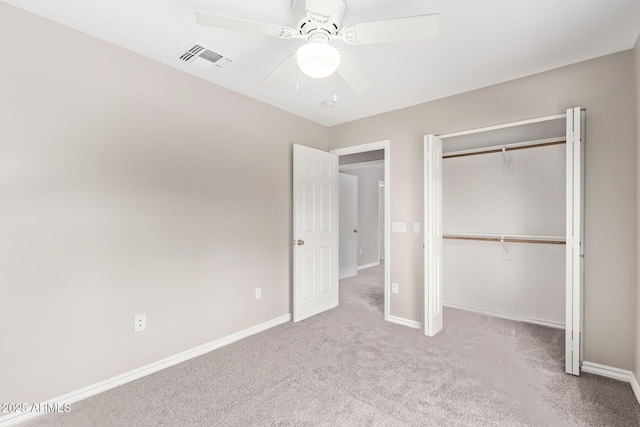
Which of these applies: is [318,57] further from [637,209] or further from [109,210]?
[637,209]

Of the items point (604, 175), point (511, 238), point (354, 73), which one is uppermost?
point (354, 73)

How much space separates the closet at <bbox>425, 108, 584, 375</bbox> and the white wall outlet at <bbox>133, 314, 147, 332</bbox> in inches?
100

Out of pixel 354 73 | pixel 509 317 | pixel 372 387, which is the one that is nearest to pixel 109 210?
pixel 354 73

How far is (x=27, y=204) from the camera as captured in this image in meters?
1.80

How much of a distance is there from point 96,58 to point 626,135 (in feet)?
12.7

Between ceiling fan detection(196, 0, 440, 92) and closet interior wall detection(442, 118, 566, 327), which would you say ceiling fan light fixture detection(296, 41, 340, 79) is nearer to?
ceiling fan detection(196, 0, 440, 92)

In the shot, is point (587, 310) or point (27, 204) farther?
point (587, 310)

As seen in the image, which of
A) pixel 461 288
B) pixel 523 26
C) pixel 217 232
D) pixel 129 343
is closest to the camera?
pixel 523 26

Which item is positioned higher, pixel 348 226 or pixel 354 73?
pixel 354 73

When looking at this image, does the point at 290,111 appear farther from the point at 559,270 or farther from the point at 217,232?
the point at 559,270

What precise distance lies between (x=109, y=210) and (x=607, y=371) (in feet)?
12.8

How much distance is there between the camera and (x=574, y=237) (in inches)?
87.8

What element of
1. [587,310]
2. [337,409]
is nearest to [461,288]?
[587,310]

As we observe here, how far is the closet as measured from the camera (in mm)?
3117
